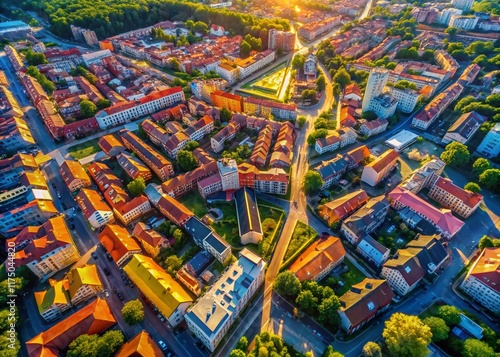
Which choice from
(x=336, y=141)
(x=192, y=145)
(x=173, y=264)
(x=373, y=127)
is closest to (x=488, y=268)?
(x=336, y=141)

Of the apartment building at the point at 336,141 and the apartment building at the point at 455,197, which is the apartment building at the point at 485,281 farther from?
the apartment building at the point at 336,141

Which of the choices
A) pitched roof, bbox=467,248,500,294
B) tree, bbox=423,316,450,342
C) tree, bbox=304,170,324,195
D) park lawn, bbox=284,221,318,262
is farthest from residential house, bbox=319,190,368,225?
tree, bbox=423,316,450,342

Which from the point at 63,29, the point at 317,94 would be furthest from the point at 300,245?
the point at 63,29

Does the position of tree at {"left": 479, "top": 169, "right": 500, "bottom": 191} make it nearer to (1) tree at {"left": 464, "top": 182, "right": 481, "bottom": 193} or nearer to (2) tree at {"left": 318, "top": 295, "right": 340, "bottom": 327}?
(1) tree at {"left": 464, "top": 182, "right": 481, "bottom": 193}

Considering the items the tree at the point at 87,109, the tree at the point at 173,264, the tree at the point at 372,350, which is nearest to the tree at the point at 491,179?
the tree at the point at 372,350

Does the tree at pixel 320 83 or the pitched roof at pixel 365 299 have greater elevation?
the tree at pixel 320 83

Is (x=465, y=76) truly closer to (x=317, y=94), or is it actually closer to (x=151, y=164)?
(x=317, y=94)
